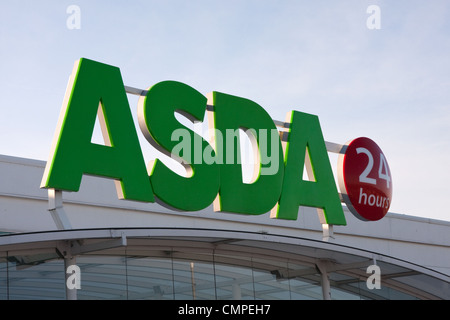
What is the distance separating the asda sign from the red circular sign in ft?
2.24

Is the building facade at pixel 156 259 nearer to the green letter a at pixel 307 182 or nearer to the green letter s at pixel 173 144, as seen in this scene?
the green letter a at pixel 307 182

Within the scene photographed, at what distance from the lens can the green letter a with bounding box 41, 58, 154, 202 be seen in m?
15.0

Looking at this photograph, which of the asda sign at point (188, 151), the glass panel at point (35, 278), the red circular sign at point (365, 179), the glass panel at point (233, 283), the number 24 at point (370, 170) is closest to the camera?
the glass panel at point (35, 278)

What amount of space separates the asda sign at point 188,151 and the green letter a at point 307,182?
24 millimetres

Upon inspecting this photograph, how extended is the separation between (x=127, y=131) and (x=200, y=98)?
6.97 feet

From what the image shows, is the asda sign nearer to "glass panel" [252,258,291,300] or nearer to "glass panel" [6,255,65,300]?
"glass panel" [252,258,291,300]

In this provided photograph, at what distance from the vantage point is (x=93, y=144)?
15.5 m

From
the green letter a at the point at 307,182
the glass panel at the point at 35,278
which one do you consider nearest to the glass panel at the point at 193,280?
the green letter a at the point at 307,182

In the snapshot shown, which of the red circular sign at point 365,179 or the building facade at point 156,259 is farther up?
the red circular sign at point 365,179

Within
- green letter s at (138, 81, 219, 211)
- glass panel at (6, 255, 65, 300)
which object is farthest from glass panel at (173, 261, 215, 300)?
glass panel at (6, 255, 65, 300)

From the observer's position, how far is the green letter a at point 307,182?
1838 centimetres
